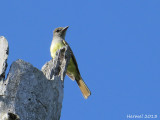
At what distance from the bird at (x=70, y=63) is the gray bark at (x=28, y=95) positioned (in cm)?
322

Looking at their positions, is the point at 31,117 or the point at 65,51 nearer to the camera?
the point at 31,117

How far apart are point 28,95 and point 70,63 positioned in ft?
14.9

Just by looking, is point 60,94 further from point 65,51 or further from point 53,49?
point 53,49

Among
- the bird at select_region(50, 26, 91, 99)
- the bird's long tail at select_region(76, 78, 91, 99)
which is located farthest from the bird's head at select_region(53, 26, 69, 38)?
the bird's long tail at select_region(76, 78, 91, 99)

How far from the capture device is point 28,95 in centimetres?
600

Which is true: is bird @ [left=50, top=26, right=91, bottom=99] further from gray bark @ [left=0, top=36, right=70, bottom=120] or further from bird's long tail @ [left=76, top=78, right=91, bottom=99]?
gray bark @ [left=0, top=36, right=70, bottom=120]

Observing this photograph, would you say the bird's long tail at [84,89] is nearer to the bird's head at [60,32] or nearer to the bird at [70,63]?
the bird at [70,63]

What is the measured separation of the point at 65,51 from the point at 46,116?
1780mm

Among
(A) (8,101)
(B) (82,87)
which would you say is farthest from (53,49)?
(A) (8,101)

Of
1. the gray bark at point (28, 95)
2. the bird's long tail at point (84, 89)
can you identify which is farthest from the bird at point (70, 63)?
the gray bark at point (28, 95)

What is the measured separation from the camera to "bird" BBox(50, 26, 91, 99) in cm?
993

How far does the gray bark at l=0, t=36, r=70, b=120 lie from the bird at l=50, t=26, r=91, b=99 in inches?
127

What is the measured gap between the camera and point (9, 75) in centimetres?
606

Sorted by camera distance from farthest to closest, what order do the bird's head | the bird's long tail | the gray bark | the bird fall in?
the bird's head < the bird < the bird's long tail < the gray bark
